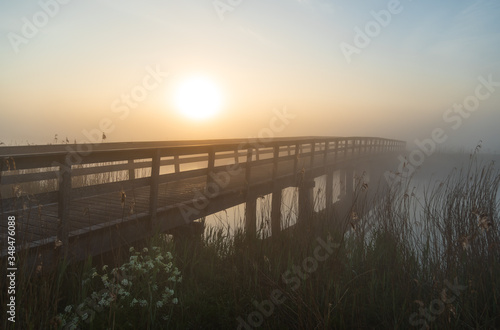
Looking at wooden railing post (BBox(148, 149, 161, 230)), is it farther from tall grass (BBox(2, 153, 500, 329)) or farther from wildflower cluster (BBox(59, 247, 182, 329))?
wildflower cluster (BBox(59, 247, 182, 329))

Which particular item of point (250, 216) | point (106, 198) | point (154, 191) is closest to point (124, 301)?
point (154, 191)

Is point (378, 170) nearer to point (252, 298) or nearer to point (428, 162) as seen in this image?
point (428, 162)

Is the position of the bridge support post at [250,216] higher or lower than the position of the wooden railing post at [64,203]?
lower

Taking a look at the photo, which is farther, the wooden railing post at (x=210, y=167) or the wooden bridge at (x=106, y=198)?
the wooden railing post at (x=210, y=167)

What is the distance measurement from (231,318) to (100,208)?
321 cm

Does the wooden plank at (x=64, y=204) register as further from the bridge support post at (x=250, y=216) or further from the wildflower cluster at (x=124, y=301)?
the bridge support post at (x=250, y=216)

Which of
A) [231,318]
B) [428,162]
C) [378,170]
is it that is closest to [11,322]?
[231,318]

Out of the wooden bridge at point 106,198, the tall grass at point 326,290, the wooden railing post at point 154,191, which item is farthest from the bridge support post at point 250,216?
the wooden railing post at point 154,191

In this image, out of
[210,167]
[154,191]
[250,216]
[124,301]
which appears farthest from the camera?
[250,216]

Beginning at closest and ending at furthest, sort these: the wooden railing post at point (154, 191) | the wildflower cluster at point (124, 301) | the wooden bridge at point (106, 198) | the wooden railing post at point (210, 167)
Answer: the wildflower cluster at point (124, 301) → the wooden bridge at point (106, 198) → the wooden railing post at point (154, 191) → the wooden railing post at point (210, 167)

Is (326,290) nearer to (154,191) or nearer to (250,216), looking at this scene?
(154,191)

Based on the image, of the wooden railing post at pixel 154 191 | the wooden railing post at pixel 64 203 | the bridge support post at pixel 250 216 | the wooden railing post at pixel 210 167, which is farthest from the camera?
the wooden railing post at pixel 210 167

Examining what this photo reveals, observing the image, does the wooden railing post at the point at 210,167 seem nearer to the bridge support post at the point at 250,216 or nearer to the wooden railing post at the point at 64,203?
the bridge support post at the point at 250,216

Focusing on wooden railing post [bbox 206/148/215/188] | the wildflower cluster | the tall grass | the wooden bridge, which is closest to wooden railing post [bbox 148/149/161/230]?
the wooden bridge
